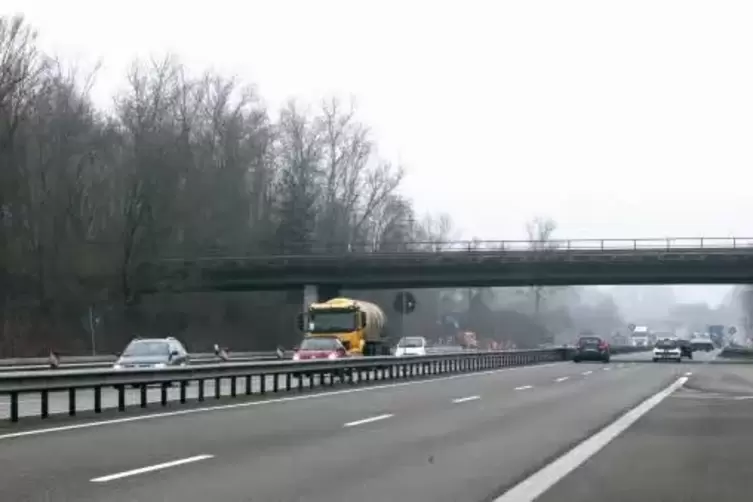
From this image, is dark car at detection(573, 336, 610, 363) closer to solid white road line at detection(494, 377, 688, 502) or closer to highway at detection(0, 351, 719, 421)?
highway at detection(0, 351, 719, 421)

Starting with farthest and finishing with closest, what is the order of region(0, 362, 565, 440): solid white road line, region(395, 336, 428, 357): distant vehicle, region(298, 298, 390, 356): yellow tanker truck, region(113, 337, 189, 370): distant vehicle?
region(395, 336, 428, 357): distant vehicle
region(298, 298, 390, 356): yellow tanker truck
region(113, 337, 189, 370): distant vehicle
region(0, 362, 565, 440): solid white road line

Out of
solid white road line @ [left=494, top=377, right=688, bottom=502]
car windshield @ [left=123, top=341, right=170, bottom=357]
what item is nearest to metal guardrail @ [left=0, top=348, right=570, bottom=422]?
car windshield @ [left=123, top=341, right=170, bottom=357]

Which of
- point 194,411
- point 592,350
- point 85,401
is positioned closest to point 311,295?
point 592,350

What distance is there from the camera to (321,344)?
142ft

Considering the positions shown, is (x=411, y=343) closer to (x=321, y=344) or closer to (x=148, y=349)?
(x=321, y=344)

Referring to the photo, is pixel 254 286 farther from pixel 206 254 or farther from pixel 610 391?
pixel 610 391

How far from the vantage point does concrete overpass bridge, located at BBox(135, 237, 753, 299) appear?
67375mm

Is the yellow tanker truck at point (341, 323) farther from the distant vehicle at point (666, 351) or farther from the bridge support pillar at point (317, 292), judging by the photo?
the distant vehicle at point (666, 351)

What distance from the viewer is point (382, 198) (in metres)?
98.4

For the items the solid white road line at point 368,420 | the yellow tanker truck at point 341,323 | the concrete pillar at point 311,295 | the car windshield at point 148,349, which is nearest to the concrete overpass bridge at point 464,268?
the concrete pillar at point 311,295

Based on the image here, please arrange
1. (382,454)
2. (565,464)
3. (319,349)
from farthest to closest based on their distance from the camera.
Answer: (319,349), (382,454), (565,464)

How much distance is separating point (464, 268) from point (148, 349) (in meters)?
35.1

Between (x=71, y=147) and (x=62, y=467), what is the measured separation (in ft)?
177

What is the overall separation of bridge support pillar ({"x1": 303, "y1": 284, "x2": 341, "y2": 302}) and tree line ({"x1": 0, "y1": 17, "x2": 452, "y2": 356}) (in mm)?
6578
